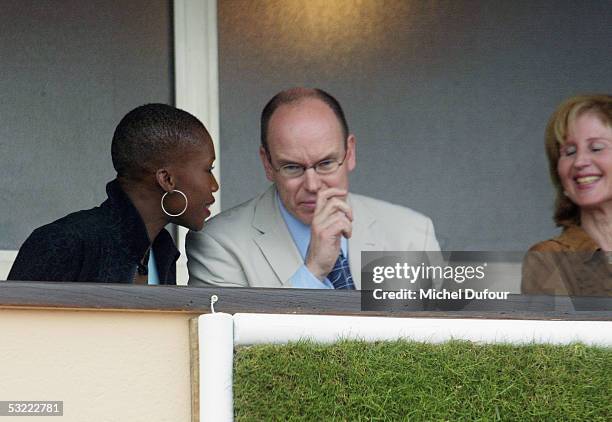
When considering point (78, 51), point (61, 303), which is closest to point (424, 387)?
point (61, 303)

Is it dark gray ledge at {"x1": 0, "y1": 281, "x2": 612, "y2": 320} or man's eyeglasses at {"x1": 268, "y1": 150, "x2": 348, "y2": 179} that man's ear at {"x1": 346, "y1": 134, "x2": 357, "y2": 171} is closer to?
man's eyeglasses at {"x1": 268, "y1": 150, "x2": 348, "y2": 179}

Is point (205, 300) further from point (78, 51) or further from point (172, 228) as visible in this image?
point (78, 51)

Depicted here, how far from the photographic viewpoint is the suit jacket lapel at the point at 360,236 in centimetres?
593

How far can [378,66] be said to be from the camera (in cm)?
640

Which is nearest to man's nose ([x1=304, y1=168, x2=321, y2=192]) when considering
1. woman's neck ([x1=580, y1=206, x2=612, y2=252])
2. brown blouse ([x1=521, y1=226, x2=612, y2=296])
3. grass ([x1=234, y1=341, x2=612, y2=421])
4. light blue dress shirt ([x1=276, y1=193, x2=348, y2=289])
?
light blue dress shirt ([x1=276, y1=193, x2=348, y2=289])

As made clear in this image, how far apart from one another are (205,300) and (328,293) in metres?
0.45

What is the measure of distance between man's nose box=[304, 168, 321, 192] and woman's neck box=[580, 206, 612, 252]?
1.17m

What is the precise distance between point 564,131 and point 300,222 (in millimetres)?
1232

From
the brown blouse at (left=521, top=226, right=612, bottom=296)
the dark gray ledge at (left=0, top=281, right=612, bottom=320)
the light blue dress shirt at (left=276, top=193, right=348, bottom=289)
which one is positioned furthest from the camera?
the light blue dress shirt at (left=276, top=193, right=348, bottom=289)

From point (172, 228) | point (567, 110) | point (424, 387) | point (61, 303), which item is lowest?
point (424, 387)

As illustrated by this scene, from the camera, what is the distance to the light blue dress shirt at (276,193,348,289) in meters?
5.85

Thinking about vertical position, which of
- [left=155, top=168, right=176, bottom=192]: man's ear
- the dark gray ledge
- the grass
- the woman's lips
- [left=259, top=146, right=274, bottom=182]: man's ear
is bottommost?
the grass

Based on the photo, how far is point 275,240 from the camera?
5.96 m

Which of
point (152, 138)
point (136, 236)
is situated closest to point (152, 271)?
point (136, 236)
